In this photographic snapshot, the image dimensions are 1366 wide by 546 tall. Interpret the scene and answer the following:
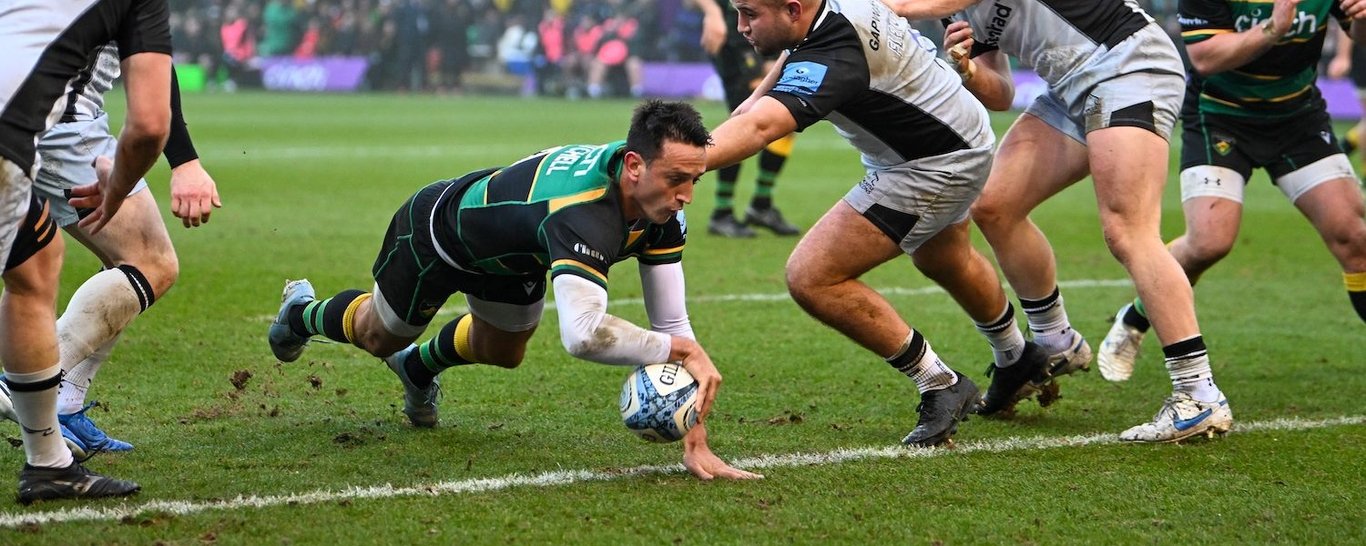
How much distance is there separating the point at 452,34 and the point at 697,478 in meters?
36.5

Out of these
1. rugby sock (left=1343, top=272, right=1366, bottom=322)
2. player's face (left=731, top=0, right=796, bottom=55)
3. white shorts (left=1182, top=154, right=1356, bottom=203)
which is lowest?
rugby sock (left=1343, top=272, right=1366, bottom=322)

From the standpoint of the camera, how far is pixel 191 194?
195 inches

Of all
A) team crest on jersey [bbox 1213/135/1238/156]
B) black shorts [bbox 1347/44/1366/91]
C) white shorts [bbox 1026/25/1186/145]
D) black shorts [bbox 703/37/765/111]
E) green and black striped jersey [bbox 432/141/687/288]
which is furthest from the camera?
black shorts [bbox 1347/44/1366/91]

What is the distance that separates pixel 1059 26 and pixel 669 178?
206cm

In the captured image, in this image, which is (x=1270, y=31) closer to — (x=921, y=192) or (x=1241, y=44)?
(x=1241, y=44)

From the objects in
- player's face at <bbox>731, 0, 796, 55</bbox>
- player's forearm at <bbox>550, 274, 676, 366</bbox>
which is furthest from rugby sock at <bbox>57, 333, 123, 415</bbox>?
player's face at <bbox>731, 0, 796, 55</bbox>

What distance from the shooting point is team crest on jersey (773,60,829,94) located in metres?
5.09

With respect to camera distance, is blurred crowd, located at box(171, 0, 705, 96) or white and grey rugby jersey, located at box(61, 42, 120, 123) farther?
blurred crowd, located at box(171, 0, 705, 96)

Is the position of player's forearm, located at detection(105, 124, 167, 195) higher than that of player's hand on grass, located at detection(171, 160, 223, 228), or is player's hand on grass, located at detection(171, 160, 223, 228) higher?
player's forearm, located at detection(105, 124, 167, 195)

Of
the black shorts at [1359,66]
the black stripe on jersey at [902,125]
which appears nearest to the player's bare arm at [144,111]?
the black stripe on jersey at [902,125]

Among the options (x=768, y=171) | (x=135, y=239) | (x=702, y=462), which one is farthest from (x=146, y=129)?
(x=768, y=171)

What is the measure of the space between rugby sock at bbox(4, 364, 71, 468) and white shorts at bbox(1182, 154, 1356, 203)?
481 cm

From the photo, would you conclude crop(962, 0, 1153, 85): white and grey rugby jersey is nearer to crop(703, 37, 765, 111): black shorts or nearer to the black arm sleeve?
the black arm sleeve

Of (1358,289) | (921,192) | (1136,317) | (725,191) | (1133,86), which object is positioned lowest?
(725,191)
